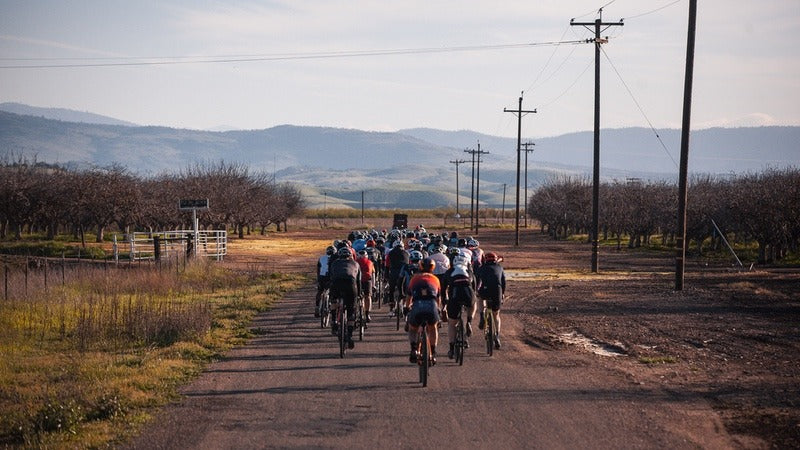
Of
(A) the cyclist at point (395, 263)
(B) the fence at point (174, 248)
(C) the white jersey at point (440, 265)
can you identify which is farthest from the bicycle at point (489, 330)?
(B) the fence at point (174, 248)

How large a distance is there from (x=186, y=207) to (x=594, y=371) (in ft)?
90.1

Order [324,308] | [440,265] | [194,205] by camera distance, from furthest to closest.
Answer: [194,205] → [324,308] → [440,265]

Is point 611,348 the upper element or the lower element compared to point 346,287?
lower

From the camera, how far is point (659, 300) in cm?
Result: 2623

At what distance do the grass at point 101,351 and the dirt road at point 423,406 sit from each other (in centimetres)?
61

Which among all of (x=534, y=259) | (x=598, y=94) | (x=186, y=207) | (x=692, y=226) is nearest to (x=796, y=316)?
(x=598, y=94)

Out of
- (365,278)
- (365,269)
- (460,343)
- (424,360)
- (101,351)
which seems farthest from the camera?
(365,269)

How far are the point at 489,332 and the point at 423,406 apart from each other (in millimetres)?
4816

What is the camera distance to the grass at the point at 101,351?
10.8 m

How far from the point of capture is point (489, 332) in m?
16.1

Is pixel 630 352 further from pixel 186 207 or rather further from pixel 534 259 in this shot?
pixel 534 259

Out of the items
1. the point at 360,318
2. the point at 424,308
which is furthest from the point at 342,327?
the point at 424,308

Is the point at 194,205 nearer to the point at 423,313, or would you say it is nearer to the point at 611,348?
the point at 611,348

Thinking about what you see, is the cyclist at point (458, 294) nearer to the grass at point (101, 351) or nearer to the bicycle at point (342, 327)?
the bicycle at point (342, 327)
